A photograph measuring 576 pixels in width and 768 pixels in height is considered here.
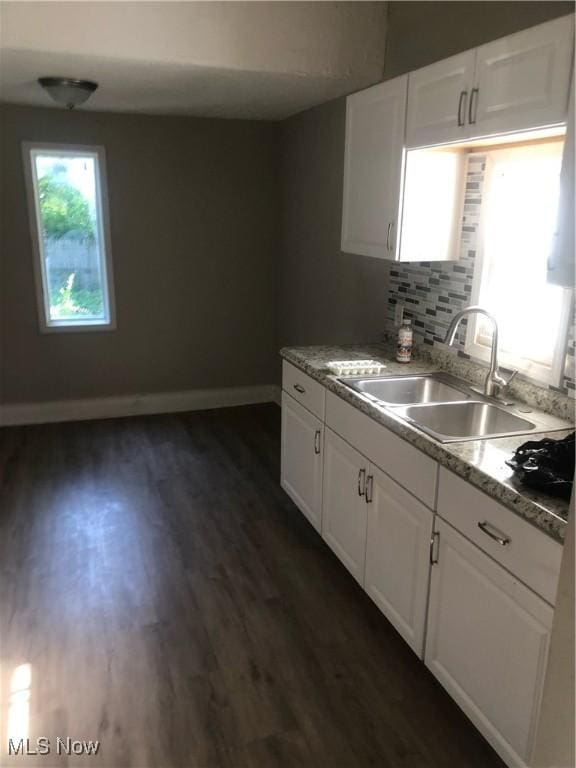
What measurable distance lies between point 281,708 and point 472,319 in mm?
1711

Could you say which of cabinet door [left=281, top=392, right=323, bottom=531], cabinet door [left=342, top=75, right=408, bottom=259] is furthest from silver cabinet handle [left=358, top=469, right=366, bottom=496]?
cabinet door [left=342, top=75, right=408, bottom=259]

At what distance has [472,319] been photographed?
2.71 metres

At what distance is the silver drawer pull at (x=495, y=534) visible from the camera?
1.68 meters

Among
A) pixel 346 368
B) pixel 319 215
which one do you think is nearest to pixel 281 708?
pixel 346 368

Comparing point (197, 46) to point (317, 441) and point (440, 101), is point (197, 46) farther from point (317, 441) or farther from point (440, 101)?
point (317, 441)

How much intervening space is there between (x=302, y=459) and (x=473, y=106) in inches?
68.3

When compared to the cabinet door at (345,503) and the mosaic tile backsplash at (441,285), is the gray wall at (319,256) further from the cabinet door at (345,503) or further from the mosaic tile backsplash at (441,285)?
the cabinet door at (345,503)

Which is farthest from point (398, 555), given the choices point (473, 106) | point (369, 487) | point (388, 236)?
point (473, 106)

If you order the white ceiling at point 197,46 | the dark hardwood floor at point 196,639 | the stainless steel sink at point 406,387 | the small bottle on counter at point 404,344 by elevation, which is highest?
the white ceiling at point 197,46

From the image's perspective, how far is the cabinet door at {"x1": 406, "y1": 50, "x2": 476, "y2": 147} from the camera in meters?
2.18

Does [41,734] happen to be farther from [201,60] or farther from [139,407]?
[139,407]

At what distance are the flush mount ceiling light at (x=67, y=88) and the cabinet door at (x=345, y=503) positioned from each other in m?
2.11

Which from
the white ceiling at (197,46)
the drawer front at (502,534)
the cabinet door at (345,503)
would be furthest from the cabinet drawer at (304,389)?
the white ceiling at (197,46)

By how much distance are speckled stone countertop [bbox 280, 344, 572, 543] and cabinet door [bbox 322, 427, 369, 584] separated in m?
0.25
